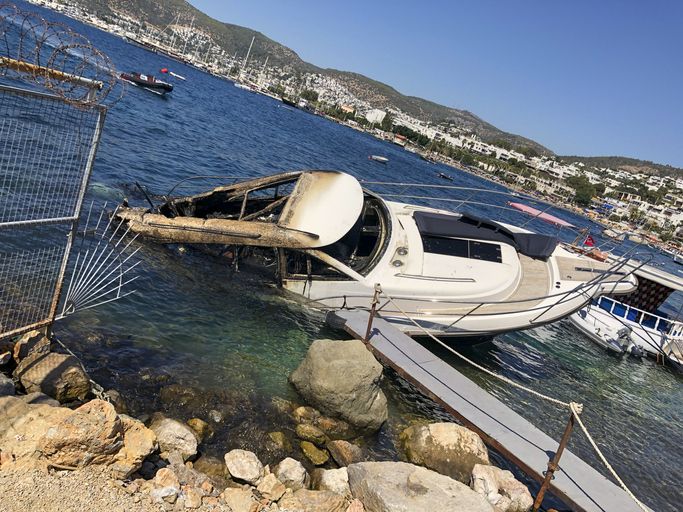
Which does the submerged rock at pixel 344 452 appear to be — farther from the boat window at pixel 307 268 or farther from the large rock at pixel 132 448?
the boat window at pixel 307 268

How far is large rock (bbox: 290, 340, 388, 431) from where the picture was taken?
369 inches

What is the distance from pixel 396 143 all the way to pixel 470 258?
188477mm

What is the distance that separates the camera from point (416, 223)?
1498 centimetres

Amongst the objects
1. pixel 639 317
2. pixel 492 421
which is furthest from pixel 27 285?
pixel 639 317

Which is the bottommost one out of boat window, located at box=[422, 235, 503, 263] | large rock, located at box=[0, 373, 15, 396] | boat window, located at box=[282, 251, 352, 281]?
large rock, located at box=[0, 373, 15, 396]

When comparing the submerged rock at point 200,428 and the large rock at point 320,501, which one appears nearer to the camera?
the large rock at point 320,501

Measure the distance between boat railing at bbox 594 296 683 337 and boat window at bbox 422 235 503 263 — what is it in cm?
1091

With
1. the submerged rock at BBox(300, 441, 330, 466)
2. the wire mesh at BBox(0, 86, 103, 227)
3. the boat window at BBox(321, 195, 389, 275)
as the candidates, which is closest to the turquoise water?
the submerged rock at BBox(300, 441, 330, 466)

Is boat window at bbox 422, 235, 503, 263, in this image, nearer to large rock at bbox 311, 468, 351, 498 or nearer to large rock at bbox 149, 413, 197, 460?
large rock at bbox 311, 468, 351, 498

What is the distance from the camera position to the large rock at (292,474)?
7.30 m

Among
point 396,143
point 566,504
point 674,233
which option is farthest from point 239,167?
point 396,143

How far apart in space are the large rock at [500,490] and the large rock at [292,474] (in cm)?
298

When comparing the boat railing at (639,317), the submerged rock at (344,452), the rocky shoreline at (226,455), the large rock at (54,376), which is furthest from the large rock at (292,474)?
the boat railing at (639,317)

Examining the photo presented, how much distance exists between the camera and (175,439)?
7.15m
